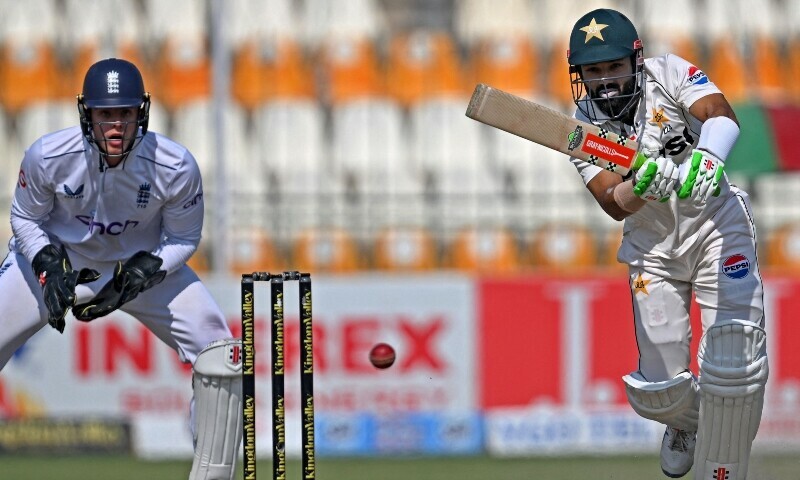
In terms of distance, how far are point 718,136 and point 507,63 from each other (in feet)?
18.7

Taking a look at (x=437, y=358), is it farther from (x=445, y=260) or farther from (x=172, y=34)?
(x=172, y=34)

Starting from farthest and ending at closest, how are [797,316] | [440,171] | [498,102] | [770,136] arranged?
1. [440,171]
2. [770,136]
3. [797,316]
4. [498,102]

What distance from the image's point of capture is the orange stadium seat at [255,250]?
8891 millimetres

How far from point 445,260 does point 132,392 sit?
242cm

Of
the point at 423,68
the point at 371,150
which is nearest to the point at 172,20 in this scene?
the point at 371,150

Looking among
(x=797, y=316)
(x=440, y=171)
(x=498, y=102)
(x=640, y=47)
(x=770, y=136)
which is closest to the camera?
(x=498, y=102)

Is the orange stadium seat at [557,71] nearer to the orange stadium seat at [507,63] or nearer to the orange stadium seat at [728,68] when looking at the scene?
the orange stadium seat at [507,63]

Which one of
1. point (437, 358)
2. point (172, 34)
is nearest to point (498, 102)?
point (437, 358)

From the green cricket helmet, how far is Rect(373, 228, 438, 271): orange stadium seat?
4.46 metres

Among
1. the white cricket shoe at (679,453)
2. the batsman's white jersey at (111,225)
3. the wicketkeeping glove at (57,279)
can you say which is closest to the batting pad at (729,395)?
the white cricket shoe at (679,453)

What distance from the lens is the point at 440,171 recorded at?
9438 mm

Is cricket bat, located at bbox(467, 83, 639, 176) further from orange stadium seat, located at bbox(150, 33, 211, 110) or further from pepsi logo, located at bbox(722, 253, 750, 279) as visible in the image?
orange stadium seat, located at bbox(150, 33, 211, 110)

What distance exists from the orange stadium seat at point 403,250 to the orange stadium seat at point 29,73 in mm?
2798

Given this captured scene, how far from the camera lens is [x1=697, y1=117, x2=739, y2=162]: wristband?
162 inches
